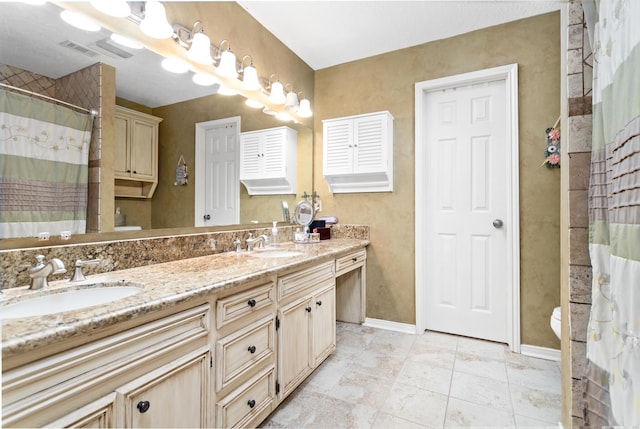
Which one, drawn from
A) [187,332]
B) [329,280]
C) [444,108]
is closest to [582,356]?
[329,280]

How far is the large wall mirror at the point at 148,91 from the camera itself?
1.13 metres

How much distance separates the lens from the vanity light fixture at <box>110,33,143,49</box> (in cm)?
139

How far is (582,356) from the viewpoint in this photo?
1227 mm

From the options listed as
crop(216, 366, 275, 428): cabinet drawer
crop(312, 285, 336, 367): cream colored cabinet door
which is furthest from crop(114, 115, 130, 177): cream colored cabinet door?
crop(312, 285, 336, 367): cream colored cabinet door

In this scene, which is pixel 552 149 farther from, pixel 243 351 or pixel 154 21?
pixel 154 21

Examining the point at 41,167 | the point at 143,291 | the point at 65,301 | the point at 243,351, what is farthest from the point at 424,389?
the point at 41,167

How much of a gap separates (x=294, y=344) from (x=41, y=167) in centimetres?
145

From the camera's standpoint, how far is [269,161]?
254cm

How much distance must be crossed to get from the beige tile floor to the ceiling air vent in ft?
6.54

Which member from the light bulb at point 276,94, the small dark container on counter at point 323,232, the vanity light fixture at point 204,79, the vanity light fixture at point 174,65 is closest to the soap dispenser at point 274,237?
A: the small dark container on counter at point 323,232

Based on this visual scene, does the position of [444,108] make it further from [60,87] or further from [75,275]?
[75,275]

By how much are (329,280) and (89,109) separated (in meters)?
1.67

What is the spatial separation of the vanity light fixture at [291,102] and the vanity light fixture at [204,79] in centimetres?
78

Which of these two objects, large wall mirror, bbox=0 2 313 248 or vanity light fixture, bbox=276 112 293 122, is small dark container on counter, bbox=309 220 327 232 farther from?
vanity light fixture, bbox=276 112 293 122
